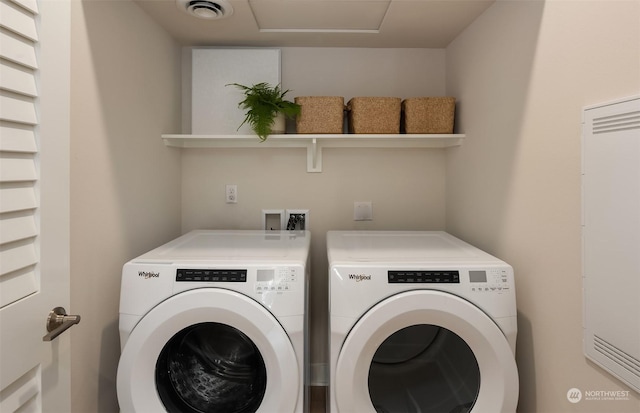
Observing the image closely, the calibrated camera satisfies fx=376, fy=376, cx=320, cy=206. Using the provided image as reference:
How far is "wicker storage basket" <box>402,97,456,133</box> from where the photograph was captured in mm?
1864

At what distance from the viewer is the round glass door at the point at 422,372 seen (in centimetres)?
130

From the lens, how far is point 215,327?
4.43ft

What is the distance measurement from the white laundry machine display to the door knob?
0.30 m

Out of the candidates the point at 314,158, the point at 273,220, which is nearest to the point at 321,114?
the point at 314,158

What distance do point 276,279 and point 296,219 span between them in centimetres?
87

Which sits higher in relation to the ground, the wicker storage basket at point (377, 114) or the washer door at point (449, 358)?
the wicker storage basket at point (377, 114)

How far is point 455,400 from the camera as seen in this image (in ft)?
4.31

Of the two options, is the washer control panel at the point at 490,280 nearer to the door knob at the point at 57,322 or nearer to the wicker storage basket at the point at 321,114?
the wicker storage basket at the point at 321,114

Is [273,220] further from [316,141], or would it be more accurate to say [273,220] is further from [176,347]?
[176,347]

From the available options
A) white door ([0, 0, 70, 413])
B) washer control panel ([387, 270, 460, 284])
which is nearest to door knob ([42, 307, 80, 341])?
white door ([0, 0, 70, 413])

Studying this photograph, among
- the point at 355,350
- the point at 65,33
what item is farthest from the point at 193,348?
the point at 65,33

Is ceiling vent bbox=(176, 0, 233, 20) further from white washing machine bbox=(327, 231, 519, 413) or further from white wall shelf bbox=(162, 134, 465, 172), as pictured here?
white washing machine bbox=(327, 231, 519, 413)

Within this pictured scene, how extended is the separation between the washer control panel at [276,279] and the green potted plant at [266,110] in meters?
0.81

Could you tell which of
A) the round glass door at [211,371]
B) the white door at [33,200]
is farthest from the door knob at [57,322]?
the round glass door at [211,371]
